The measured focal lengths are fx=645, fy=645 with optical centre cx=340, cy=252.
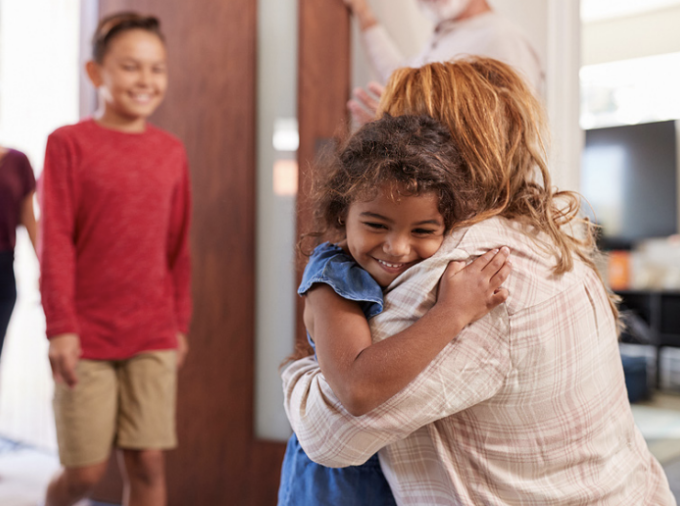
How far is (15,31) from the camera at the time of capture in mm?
3264

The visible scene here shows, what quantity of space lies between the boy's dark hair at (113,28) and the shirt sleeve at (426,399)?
1350mm

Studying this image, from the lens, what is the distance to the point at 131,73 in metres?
1.75

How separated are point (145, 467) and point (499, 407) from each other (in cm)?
128

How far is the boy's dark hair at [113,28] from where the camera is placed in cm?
176

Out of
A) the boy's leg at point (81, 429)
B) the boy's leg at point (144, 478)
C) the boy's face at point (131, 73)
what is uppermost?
the boy's face at point (131, 73)

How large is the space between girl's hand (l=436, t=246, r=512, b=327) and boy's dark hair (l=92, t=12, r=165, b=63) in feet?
4.49

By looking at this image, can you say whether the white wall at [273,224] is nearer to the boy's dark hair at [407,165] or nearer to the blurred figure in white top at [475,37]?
the blurred figure in white top at [475,37]

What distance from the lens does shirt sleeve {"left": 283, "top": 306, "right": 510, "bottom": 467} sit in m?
0.75

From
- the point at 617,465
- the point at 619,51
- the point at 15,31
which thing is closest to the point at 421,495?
the point at 617,465

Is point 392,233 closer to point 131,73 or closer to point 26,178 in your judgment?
point 131,73

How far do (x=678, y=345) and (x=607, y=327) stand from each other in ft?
12.7

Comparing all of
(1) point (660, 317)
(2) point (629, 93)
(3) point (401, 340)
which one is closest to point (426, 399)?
(3) point (401, 340)

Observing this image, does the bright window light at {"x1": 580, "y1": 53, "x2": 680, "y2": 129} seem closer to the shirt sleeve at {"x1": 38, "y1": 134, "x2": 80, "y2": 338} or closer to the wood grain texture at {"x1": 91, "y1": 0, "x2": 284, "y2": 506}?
the wood grain texture at {"x1": 91, "y1": 0, "x2": 284, "y2": 506}

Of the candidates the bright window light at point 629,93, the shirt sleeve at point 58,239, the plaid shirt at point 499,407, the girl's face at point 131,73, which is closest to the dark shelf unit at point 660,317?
the bright window light at point 629,93
